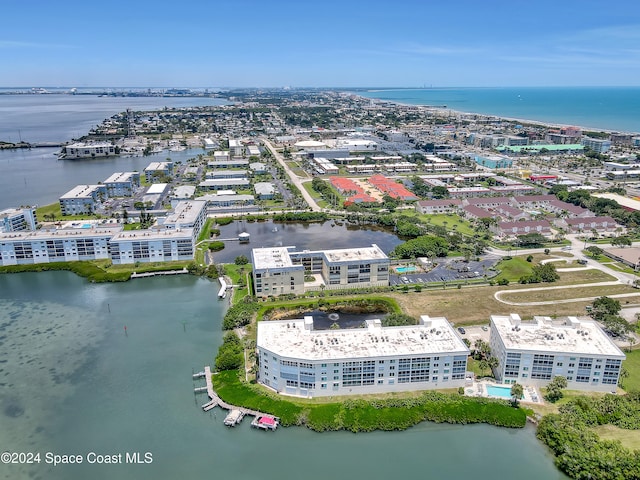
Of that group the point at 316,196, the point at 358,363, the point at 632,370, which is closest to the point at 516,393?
the point at 358,363

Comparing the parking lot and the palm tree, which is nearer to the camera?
the palm tree

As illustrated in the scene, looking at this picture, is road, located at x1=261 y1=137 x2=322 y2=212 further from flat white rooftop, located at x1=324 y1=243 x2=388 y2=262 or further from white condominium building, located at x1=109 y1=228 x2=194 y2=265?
flat white rooftop, located at x1=324 y1=243 x2=388 y2=262

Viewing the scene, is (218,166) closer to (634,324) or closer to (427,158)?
(427,158)

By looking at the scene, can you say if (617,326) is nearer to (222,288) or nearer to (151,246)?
(222,288)

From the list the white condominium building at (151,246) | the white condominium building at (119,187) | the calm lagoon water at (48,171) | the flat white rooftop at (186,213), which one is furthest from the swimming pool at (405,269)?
the calm lagoon water at (48,171)

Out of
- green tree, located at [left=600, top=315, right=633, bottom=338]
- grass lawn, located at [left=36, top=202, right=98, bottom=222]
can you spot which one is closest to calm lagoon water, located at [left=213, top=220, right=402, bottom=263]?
grass lawn, located at [left=36, top=202, right=98, bottom=222]

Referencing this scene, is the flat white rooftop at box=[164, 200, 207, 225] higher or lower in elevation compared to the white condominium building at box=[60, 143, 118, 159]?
lower

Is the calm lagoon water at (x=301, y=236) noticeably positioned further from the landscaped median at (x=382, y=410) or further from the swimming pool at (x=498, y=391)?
the swimming pool at (x=498, y=391)
